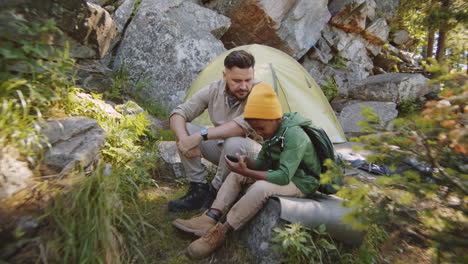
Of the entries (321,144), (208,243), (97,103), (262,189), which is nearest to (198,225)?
(208,243)

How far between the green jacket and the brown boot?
2.00ft

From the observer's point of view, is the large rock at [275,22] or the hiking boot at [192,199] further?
the large rock at [275,22]

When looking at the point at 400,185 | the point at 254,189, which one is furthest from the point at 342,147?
the point at 400,185

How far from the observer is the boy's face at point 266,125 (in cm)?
278

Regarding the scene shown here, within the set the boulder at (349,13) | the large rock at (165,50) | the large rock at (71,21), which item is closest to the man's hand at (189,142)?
the large rock at (71,21)

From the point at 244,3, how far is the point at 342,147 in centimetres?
567

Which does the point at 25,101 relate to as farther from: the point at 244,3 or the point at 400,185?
the point at 244,3

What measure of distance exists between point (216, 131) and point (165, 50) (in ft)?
14.8

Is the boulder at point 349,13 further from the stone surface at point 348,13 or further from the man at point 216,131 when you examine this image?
the man at point 216,131

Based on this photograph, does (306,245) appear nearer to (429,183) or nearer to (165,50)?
(429,183)

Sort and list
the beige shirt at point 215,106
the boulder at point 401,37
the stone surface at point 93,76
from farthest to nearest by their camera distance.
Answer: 1. the boulder at point 401,37
2. the stone surface at point 93,76
3. the beige shirt at point 215,106

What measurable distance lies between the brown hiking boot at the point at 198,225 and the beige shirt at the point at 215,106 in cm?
120

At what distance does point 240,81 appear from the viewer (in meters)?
→ 3.43

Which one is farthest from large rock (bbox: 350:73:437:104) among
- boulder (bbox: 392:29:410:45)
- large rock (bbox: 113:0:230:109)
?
boulder (bbox: 392:29:410:45)
